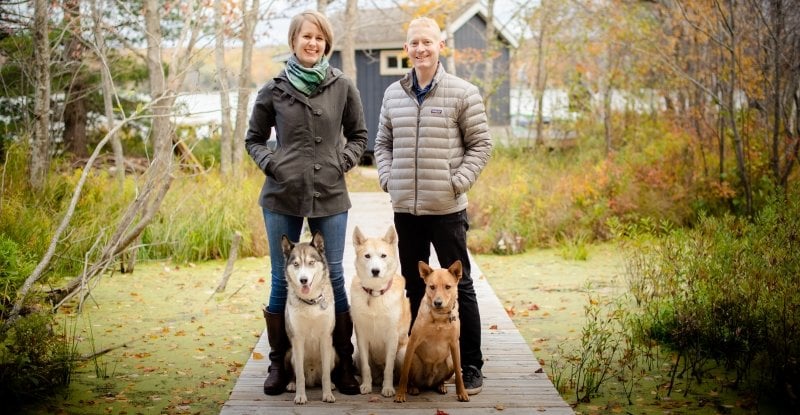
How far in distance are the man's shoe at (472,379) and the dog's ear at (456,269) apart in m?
0.64

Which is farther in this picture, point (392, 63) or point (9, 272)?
point (392, 63)

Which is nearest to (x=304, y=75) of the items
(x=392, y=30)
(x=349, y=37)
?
(x=349, y=37)

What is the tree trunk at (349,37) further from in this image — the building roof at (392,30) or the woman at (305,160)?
the woman at (305,160)

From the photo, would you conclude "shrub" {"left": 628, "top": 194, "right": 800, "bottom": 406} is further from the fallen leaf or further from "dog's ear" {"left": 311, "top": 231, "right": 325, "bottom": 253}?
"dog's ear" {"left": 311, "top": 231, "right": 325, "bottom": 253}

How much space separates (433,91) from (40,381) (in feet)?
9.43

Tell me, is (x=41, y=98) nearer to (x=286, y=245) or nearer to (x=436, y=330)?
(x=286, y=245)

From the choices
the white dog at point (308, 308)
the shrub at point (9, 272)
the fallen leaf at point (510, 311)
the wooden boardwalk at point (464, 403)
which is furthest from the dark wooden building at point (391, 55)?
the white dog at point (308, 308)

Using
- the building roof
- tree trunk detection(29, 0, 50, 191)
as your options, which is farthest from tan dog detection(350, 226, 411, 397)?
the building roof

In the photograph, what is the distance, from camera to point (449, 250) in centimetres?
425

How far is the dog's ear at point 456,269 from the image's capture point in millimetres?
3981

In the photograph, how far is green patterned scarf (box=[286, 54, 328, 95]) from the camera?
4066mm

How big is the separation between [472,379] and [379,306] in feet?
2.42

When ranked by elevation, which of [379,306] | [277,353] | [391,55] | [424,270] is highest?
[391,55]

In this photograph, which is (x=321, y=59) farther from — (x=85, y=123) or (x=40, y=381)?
(x=85, y=123)
